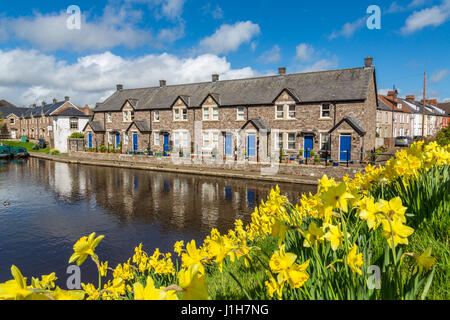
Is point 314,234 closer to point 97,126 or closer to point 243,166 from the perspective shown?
point 243,166

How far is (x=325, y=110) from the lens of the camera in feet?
89.5

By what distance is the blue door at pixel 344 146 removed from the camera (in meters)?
25.4

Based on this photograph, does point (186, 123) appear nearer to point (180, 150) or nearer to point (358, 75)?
point (180, 150)

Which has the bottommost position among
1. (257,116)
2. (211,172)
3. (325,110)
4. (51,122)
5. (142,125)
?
(211,172)

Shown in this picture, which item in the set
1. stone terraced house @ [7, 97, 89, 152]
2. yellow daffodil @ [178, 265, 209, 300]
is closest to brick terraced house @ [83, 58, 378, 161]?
stone terraced house @ [7, 97, 89, 152]

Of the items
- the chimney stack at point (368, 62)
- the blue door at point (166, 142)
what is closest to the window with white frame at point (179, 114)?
the blue door at point (166, 142)

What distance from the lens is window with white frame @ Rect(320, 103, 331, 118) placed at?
27081mm

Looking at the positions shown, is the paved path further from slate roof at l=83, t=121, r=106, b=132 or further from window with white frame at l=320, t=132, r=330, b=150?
slate roof at l=83, t=121, r=106, b=132

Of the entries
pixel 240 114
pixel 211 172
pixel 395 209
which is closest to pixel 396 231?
pixel 395 209

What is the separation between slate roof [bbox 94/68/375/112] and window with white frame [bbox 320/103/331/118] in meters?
0.60

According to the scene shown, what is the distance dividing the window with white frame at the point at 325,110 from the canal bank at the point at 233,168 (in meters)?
6.28

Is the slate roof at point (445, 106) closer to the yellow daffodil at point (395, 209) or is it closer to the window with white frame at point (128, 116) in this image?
the window with white frame at point (128, 116)

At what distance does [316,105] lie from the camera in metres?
27.6

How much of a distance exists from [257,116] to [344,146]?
350 inches
